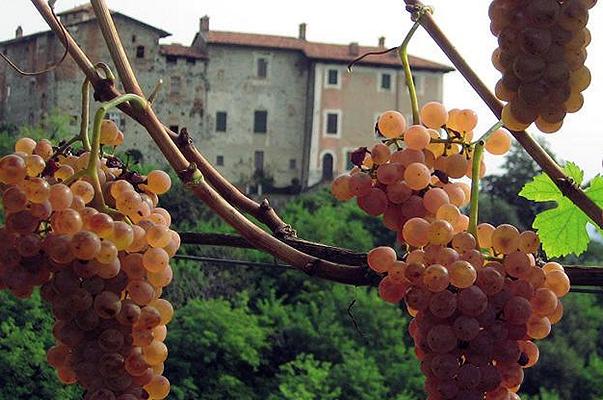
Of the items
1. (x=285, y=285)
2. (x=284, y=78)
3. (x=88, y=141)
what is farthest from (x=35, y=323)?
(x=88, y=141)

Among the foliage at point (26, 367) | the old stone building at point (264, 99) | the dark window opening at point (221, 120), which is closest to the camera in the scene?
the foliage at point (26, 367)

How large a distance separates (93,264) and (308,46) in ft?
44.5

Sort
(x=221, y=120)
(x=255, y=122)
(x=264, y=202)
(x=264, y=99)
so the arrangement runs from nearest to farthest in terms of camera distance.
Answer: (x=264, y=202)
(x=221, y=120)
(x=255, y=122)
(x=264, y=99)

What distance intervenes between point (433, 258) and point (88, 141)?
11cm

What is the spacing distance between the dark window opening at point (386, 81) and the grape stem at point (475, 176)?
13.1 meters

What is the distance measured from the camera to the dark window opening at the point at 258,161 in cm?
1306

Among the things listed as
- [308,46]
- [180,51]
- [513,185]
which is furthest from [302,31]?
[513,185]

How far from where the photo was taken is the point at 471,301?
26cm

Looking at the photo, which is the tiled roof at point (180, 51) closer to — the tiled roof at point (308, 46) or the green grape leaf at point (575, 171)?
the tiled roof at point (308, 46)

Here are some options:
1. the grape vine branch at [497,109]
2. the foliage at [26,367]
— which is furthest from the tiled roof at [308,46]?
the grape vine branch at [497,109]

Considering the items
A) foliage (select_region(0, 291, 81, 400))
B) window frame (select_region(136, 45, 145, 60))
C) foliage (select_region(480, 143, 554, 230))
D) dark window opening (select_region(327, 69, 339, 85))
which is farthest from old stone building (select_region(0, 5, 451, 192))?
foliage (select_region(0, 291, 81, 400))

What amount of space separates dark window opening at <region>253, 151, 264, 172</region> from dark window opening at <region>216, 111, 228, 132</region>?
584 mm

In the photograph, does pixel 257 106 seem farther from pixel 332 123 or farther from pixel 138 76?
pixel 138 76

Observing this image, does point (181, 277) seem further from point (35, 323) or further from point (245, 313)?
point (35, 323)
